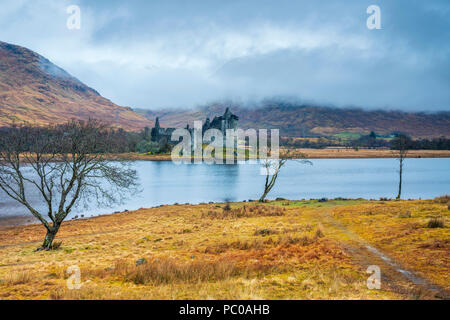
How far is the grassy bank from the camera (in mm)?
8930

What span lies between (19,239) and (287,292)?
78.8ft

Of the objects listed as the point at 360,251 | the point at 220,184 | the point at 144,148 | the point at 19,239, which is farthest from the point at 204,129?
the point at 360,251

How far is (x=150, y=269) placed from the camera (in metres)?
10.8

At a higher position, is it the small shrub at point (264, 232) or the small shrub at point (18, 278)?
the small shrub at point (18, 278)

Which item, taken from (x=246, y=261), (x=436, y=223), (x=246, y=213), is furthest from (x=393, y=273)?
(x=246, y=213)

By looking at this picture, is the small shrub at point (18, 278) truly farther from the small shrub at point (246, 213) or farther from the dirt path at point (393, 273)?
the small shrub at point (246, 213)

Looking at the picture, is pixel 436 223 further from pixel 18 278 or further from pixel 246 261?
pixel 18 278

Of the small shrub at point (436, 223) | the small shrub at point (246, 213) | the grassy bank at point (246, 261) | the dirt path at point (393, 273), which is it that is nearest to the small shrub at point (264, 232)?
the grassy bank at point (246, 261)

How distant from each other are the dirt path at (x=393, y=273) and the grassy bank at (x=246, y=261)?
0.04 metres

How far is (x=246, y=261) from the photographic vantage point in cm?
1283

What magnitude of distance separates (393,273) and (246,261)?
17.8 ft

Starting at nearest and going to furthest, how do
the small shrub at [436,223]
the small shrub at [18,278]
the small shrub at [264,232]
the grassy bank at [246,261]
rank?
the grassy bank at [246,261] → the small shrub at [18,278] → the small shrub at [436,223] → the small shrub at [264,232]

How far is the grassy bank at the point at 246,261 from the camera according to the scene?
29.3 ft
